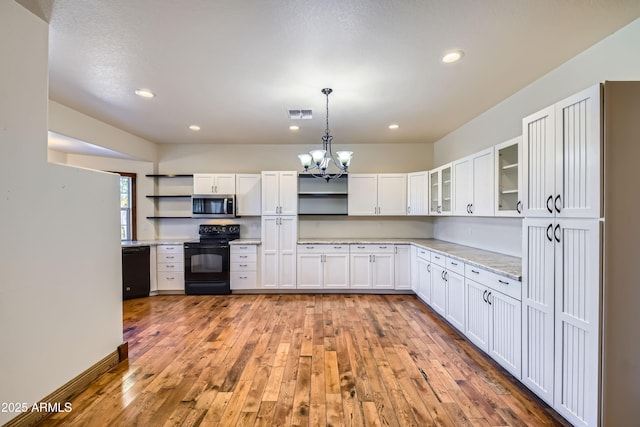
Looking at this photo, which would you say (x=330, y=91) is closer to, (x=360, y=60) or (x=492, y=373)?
(x=360, y=60)

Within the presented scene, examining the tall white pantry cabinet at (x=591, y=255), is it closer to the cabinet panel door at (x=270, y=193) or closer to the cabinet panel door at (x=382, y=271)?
the cabinet panel door at (x=382, y=271)

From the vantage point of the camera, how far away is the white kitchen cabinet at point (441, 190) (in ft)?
13.4

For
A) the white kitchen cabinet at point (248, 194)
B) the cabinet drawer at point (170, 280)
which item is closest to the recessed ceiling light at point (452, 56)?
the white kitchen cabinet at point (248, 194)

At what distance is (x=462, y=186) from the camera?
3656 millimetres

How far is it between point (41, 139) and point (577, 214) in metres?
3.64

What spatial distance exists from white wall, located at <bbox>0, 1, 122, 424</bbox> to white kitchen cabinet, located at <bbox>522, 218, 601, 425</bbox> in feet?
11.6

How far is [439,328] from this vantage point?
3434 mm

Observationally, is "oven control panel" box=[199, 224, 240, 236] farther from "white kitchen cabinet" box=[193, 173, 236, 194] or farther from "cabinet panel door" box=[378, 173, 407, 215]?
"cabinet panel door" box=[378, 173, 407, 215]

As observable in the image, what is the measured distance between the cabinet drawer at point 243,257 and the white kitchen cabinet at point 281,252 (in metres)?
0.27

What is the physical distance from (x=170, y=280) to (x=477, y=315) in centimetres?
473

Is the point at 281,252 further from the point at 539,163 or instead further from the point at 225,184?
the point at 539,163

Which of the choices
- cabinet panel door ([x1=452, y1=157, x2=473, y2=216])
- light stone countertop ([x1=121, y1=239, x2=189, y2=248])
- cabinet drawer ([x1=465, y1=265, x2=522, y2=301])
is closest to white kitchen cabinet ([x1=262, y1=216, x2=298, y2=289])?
light stone countertop ([x1=121, y1=239, x2=189, y2=248])

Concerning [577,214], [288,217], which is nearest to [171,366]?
[288,217]

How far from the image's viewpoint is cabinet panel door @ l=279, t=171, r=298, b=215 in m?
4.92
